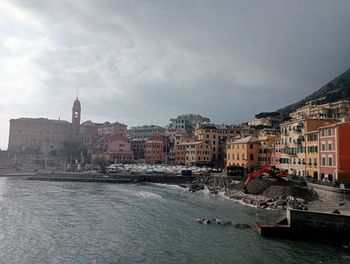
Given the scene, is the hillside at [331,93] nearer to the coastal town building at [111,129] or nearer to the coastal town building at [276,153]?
the coastal town building at [276,153]

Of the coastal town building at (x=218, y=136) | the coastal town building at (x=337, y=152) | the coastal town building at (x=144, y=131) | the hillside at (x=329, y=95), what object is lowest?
the coastal town building at (x=337, y=152)

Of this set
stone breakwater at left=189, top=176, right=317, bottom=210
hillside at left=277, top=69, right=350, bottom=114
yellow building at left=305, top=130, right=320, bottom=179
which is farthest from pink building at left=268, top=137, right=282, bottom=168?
hillside at left=277, top=69, right=350, bottom=114

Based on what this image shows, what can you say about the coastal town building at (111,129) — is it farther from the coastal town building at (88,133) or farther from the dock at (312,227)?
the dock at (312,227)

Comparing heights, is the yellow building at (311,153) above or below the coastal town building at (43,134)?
below

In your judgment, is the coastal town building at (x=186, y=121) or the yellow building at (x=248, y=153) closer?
the yellow building at (x=248, y=153)

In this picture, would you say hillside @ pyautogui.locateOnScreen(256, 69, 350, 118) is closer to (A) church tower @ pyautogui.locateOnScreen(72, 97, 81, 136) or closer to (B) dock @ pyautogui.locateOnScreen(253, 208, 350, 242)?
(A) church tower @ pyautogui.locateOnScreen(72, 97, 81, 136)

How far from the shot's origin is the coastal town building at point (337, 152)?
48562 millimetres

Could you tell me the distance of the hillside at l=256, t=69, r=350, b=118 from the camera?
417 ft

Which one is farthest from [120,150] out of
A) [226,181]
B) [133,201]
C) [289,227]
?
[289,227]

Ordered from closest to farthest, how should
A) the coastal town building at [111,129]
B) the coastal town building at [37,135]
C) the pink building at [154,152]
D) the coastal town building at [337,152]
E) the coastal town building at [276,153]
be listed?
the coastal town building at [337,152] → the coastal town building at [276,153] → the pink building at [154,152] → the coastal town building at [37,135] → the coastal town building at [111,129]

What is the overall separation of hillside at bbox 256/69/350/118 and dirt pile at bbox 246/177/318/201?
7788 centimetres

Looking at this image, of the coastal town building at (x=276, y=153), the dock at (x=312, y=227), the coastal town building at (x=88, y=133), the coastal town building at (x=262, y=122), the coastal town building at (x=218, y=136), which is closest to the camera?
the dock at (x=312, y=227)

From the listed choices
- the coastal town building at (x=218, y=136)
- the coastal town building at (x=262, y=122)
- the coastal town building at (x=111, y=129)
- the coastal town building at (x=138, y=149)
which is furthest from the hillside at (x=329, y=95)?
the coastal town building at (x=111, y=129)

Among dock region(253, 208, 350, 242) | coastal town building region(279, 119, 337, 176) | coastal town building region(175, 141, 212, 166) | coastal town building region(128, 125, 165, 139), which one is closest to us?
dock region(253, 208, 350, 242)
